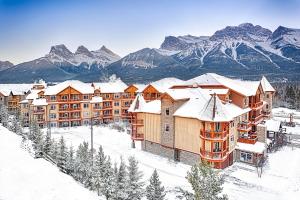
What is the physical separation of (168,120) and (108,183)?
64.1 ft

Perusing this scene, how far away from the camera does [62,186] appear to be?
21734mm

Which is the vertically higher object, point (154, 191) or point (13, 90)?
point (13, 90)

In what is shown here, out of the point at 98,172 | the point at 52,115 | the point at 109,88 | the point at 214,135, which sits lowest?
the point at 98,172

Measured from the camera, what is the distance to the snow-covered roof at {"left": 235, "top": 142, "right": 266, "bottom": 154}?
41472mm

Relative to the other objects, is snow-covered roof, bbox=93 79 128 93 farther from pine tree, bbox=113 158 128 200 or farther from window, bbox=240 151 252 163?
pine tree, bbox=113 158 128 200

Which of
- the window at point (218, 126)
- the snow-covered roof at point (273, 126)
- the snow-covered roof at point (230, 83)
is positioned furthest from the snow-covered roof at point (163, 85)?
the window at point (218, 126)

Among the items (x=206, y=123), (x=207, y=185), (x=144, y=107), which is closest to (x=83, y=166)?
(x=206, y=123)

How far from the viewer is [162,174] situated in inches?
1523

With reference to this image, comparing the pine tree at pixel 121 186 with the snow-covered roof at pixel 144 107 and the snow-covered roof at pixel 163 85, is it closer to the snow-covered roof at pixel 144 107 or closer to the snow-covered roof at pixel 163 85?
the snow-covered roof at pixel 144 107

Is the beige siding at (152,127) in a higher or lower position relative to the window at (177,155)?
higher

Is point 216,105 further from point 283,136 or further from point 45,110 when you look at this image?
point 45,110

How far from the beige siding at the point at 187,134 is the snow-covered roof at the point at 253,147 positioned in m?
7.23

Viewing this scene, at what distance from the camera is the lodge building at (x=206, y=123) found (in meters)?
38.6

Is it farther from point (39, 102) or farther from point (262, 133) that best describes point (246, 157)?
point (39, 102)
